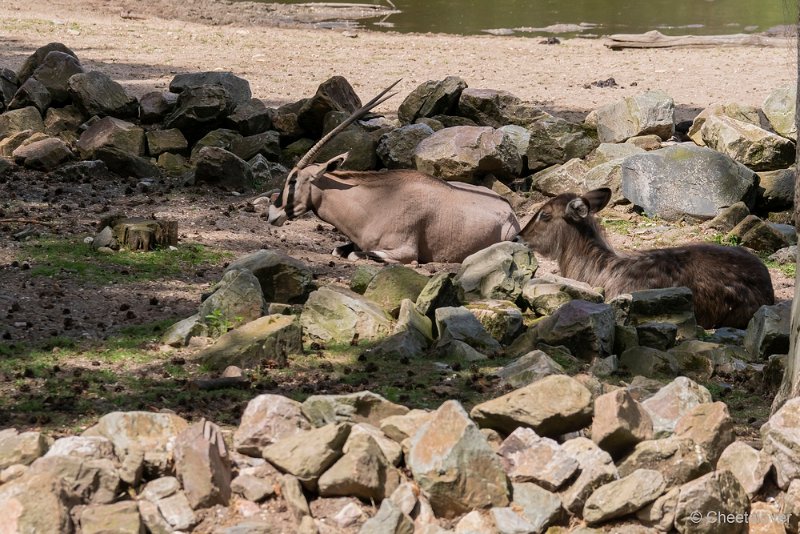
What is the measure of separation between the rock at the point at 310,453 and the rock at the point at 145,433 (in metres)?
0.39

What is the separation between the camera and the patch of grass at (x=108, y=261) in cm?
809

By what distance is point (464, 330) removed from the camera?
6.71 meters

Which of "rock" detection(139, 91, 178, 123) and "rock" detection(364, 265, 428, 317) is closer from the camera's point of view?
"rock" detection(364, 265, 428, 317)

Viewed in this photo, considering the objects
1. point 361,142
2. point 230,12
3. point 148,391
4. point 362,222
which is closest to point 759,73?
point 361,142

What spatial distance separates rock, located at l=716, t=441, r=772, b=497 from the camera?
180 inches

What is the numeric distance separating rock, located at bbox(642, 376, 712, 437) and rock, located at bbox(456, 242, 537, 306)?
114 inches

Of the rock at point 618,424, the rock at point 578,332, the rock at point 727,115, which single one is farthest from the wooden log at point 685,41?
the rock at point 618,424

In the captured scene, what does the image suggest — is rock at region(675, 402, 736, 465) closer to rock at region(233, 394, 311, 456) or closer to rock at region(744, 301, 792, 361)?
rock at region(233, 394, 311, 456)

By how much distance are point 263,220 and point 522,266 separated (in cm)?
305

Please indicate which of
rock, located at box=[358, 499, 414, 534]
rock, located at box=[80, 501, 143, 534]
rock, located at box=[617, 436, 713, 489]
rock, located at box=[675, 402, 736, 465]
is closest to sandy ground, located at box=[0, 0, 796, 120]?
rock, located at box=[675, 402, 736, 465]

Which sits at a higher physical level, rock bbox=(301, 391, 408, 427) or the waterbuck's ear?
rock bbox=(301, 391, 408, 427)

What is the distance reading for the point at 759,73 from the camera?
16.9 m

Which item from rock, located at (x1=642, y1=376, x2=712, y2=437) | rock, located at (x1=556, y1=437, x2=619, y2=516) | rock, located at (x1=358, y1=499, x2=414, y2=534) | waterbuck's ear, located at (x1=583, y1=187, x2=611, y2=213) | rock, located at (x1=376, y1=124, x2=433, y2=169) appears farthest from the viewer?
rock, located at (x1=376, y1=124, x2=433, y2=169)

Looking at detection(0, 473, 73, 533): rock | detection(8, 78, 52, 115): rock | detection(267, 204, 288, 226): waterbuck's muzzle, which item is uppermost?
detection(0, 473, 73, 533): rock
